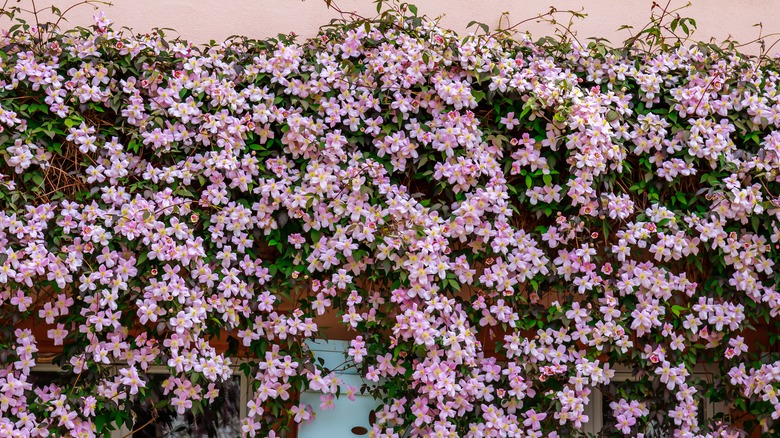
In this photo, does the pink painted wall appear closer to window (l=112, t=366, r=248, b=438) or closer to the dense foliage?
the dense foliage

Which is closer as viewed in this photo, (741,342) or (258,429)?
(258,429)

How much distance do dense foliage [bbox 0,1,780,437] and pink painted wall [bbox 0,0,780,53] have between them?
133 millimetres

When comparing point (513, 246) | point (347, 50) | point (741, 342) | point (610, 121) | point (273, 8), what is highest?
point (273, 8)

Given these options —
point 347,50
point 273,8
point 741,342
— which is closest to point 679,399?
point 741,342

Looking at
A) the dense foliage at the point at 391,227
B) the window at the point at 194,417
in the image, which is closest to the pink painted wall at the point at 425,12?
the dense foliage at the point at 391,227

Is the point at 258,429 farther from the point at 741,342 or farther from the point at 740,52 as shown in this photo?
the point at 740,52

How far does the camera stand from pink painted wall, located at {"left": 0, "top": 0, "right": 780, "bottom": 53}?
3.68m

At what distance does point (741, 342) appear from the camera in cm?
360

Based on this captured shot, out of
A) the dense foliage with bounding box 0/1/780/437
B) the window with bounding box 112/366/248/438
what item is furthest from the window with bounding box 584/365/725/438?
the window with bounding box 112/366/248/438

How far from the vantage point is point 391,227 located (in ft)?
11.3

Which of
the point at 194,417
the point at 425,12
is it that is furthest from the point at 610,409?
the point at 425,12

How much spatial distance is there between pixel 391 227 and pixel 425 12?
0.95 m

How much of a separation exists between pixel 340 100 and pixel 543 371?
4.06 feet

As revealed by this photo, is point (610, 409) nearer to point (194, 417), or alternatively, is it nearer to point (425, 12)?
point (194, 417)
